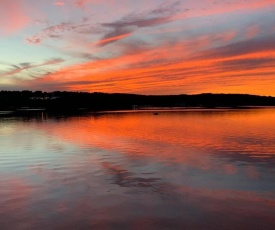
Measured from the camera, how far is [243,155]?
25.7 meters

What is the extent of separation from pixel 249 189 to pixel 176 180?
3.85 meters

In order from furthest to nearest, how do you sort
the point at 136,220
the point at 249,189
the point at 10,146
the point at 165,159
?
1. the point at 10,146
2. the point at 165,159
3. the point at 249,189
4. the point at 136,220

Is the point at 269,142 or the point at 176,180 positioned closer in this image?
the point at 176,180

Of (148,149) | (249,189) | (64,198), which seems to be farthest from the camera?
(148,149)

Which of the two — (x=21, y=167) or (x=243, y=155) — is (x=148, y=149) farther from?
(x=21, y=167)

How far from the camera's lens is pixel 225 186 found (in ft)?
53.0

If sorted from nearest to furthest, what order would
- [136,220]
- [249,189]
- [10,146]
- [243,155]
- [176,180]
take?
[136,220] < [249,189] < [176,180] < [243,155] < [10,146]

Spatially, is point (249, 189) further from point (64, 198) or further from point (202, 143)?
point (202, 143)

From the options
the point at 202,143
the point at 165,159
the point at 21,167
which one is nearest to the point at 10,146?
the point at 21,167

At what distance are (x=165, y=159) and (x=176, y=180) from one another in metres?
6.64

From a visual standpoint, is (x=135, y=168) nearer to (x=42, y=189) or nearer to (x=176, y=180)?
(x=176, y=180)

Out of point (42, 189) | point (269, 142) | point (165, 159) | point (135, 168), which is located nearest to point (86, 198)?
point (42, 189)

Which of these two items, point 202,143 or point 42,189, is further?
point 202,143

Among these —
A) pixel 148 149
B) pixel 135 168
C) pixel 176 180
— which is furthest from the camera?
pixel 148 149
